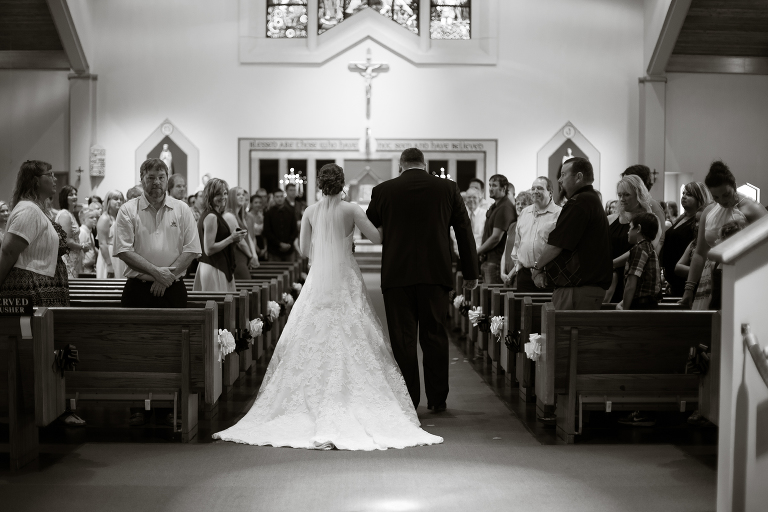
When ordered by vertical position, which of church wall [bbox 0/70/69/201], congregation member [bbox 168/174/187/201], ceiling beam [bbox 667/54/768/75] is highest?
ceiling beam [bbox 667/54/768/75]

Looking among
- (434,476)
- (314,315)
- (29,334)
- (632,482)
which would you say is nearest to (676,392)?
(632,482)

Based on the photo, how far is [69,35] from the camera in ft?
49.3

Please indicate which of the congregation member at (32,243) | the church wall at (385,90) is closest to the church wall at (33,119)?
the church wall at (385,90)

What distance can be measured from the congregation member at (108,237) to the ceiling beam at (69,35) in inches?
230

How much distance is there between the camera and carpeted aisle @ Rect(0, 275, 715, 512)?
12.5 ft

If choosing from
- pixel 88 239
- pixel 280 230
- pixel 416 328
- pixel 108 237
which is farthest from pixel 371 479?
pixel 280 230

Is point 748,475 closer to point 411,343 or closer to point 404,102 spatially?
point 411,343

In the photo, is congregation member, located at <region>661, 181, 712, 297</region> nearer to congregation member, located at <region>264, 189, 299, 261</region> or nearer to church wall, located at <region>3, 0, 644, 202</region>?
congregation member, located at <region>264, 189, 299, 261</region>

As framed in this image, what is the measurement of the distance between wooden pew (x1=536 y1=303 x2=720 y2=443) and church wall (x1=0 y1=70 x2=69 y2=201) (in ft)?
42.7

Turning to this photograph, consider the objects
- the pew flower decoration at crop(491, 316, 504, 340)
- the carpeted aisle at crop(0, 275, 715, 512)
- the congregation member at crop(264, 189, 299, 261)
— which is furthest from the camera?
the congregation member at crop(264, 189, 299, 261)

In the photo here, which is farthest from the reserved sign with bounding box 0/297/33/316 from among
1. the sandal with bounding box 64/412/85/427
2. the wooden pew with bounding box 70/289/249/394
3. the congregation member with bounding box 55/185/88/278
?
the congregation member with bounding box 55/185/88/278

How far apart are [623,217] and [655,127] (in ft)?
34.7

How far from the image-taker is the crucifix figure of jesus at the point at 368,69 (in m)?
15.8

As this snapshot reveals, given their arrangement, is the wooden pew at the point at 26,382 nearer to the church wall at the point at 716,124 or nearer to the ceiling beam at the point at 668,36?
the ceiling beam at the point at 668,36
